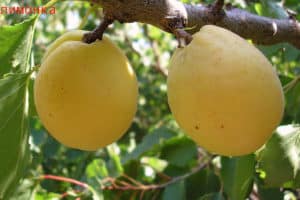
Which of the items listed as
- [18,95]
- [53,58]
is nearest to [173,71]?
[53,58]

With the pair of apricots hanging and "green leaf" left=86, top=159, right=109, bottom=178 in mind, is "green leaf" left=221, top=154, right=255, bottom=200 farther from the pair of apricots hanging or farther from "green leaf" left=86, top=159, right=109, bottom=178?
"green leaf" left=86, top=159, right=109, bottom=178

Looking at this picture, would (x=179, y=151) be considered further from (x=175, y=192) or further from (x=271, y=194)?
(x=271, y=194)

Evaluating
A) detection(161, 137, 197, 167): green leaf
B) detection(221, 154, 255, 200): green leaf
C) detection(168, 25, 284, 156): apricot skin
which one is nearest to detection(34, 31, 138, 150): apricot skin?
detection(168, 25, 284, 156): apricot skin

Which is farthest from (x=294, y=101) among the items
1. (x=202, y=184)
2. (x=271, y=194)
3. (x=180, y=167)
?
(x=180, y=167)

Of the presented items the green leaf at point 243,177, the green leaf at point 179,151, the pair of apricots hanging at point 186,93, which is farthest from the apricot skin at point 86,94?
the green leaf at point 179,151

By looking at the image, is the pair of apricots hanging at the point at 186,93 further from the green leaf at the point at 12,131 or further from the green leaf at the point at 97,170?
the green leaf at the point at 97,170

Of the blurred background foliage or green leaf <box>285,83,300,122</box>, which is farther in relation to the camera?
green leaf <box>285,83,300,122</box>
